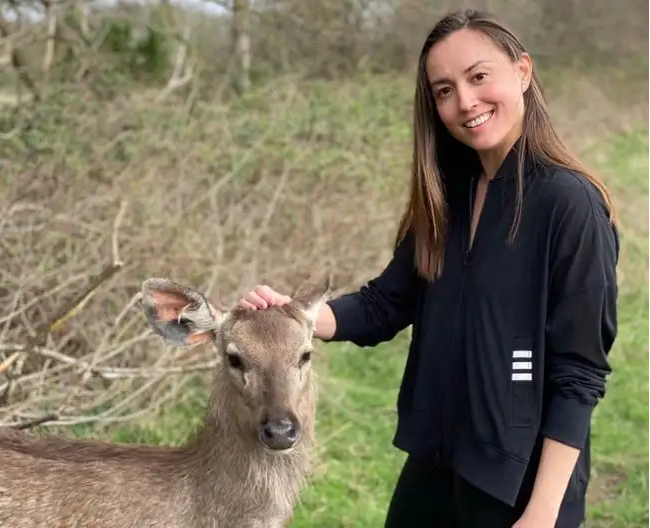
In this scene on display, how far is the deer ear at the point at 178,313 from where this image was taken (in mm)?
3520

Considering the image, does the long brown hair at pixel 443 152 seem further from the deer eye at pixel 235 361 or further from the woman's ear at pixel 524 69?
the deer eye at pixel 235 361

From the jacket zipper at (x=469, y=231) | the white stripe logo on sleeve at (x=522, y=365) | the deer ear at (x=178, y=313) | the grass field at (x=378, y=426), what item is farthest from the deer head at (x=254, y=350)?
the grass field at (x=378, y=426)

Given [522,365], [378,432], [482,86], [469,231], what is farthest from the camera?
[378,432]

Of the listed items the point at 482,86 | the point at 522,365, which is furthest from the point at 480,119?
the point at 522,365

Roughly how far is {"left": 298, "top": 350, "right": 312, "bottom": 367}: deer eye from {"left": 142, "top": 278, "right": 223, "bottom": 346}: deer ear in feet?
1.22

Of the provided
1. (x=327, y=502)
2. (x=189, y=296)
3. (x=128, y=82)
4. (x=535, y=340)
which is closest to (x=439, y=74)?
(x=535, y=340)

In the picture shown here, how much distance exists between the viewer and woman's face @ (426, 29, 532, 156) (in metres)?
3.17

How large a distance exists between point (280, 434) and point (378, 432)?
3852 mm

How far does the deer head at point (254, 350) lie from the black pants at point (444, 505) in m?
0.48

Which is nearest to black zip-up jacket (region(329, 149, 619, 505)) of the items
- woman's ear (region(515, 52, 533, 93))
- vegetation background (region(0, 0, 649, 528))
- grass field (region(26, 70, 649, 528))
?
woman's ear (region(515, 52, 533, 93))

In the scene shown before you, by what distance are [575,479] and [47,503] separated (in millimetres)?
1952

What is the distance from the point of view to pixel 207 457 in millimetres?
3596

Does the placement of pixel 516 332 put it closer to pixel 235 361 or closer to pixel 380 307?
pixel 380 307

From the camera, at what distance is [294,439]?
324cm
